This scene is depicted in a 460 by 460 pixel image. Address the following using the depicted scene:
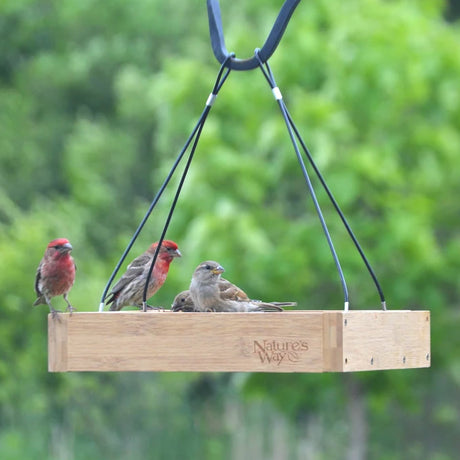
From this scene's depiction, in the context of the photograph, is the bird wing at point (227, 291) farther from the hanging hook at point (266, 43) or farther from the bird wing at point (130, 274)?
the hanging hook at point (266, 43)

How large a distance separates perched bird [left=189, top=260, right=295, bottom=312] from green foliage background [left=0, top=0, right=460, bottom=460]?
263 inches

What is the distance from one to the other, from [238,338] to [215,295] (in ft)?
2.28

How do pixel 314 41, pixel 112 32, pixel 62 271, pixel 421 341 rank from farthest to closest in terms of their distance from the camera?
1. pixel 112 32
2. pixel 314 41
3. pixel 62 271
4. pixel 421 341

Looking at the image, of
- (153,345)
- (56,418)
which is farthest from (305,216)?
(153,345)

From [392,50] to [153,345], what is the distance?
8.65m

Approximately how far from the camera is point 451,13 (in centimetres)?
2069

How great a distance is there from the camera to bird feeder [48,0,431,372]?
13.3ft

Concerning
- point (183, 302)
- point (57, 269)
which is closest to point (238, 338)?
point (183, 302)

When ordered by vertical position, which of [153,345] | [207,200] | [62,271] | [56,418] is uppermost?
[207,200]

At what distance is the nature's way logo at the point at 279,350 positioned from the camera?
4039 mm

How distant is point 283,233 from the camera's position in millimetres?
12602

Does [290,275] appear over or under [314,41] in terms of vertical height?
under

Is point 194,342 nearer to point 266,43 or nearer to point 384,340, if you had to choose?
point 384,340

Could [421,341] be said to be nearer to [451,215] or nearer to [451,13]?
[451,215]
